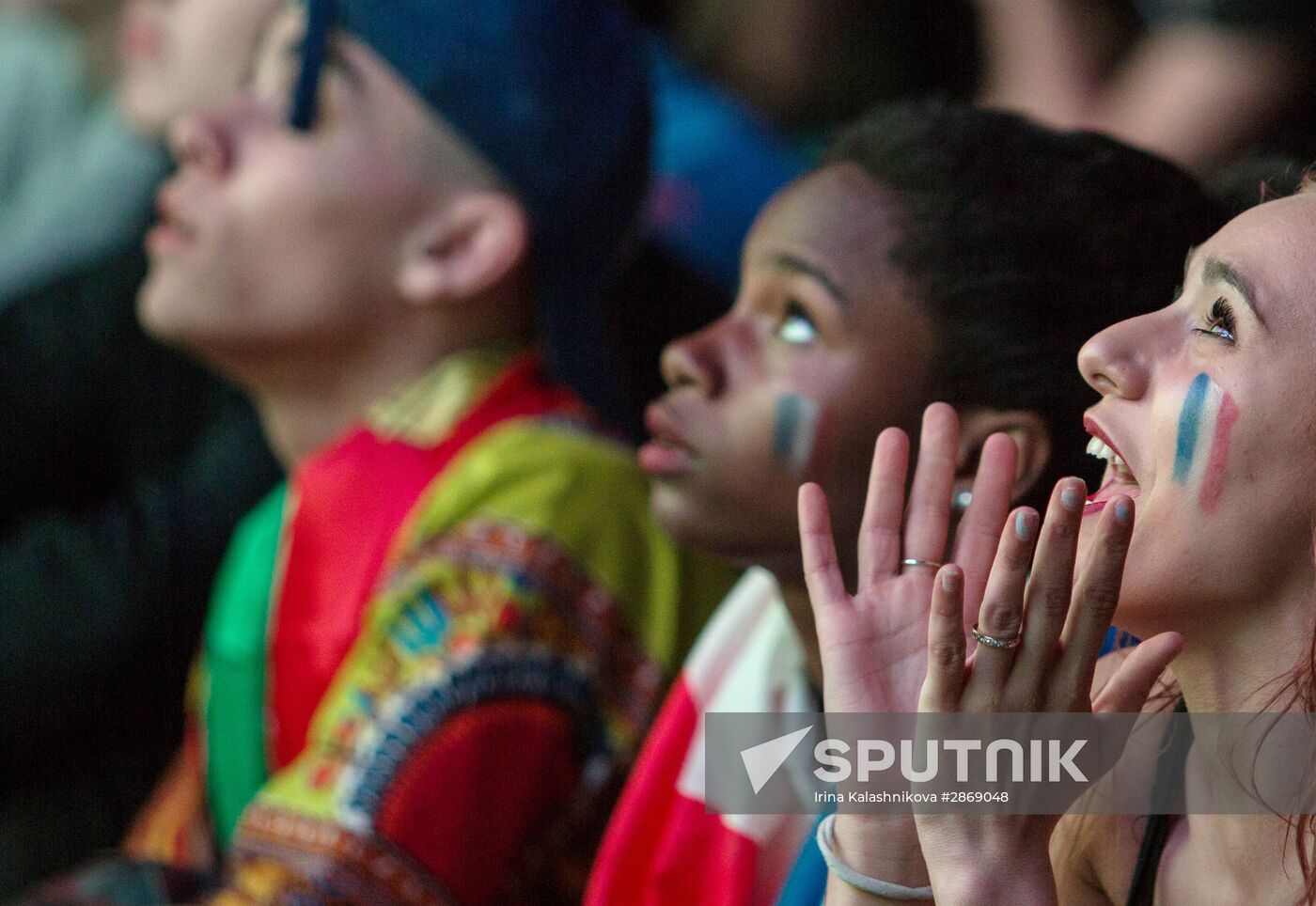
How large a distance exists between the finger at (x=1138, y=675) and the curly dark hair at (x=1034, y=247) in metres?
0.19

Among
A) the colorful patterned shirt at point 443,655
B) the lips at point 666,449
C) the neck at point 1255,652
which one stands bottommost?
the colorful patterned shirt at point 443,655

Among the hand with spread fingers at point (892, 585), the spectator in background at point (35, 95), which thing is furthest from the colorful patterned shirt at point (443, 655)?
the spectator in background at point (35, 95)

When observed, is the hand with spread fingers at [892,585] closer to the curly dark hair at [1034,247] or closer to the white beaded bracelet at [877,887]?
the white beaded bracelet at [877,887]

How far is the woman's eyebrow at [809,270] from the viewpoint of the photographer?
3.43ft

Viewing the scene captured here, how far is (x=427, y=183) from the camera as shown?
155cm

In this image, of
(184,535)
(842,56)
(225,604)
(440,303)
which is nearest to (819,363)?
(440,303)

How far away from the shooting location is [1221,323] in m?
0.75

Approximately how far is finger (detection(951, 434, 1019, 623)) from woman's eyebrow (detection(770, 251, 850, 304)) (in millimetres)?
242

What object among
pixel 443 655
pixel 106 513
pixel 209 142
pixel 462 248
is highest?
pixel 209 142

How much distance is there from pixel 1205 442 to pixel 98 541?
4.32 feet

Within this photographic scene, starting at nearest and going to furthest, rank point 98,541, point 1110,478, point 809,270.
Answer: point 1110,478
point 809,270
point 98,541

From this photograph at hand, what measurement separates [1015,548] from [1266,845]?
8.1 inches

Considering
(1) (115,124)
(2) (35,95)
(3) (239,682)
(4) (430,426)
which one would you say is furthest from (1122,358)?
(2) (35,95)

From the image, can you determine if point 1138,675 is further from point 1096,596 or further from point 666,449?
point 666,449
